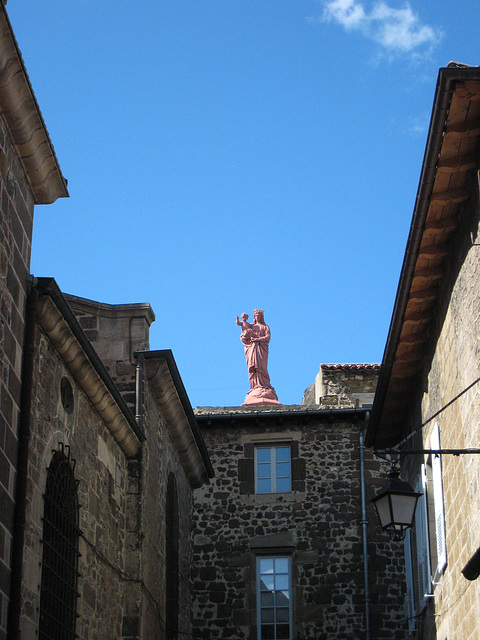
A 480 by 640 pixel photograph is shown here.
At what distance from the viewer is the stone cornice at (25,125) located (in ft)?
25.3

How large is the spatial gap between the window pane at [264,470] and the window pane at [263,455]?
0.10 meters

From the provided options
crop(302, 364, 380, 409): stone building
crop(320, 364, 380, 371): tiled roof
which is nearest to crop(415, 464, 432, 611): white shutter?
crop(302, 364, 380, 409): stone building

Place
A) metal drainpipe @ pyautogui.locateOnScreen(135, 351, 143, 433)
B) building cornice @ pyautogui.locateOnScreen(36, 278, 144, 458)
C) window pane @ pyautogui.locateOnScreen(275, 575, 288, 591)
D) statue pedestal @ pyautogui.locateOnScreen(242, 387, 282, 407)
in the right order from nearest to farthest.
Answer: building cornice @ pyautogui.locateOnScreen(36, 278, 144, 458), metal drainpipe @ pyautogui.locateOnScreen(135, 351, 143, 433), window pane @ pyautogui.locateOnScreen(275, 575, 288, 591), statue pedestal @ pyautogui.locateOnScreen(242, 387, 282, 407)

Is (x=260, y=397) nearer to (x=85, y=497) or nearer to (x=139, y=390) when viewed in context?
(x=139, y=390)

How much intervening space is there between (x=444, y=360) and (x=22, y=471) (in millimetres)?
3924

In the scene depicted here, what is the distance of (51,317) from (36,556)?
2.05m

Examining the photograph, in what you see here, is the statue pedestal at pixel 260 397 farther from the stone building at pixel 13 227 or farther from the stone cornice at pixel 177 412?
the stone building at pixel 13 227

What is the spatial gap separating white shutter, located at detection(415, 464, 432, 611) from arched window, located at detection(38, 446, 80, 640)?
3491 mm

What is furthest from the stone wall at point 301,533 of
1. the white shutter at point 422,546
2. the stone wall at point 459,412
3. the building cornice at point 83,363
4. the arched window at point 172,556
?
the stone wall at point 459,412

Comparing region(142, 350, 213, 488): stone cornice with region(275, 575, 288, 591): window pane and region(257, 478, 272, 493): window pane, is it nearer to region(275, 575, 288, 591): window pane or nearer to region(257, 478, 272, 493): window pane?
region(257, 478, 272, 493): window pane

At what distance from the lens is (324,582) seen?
60.9 ft

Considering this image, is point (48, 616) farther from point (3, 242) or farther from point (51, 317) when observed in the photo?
point (3, 242)

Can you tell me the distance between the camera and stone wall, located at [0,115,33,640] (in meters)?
7.88

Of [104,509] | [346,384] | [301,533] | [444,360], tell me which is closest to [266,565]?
[301,533]
